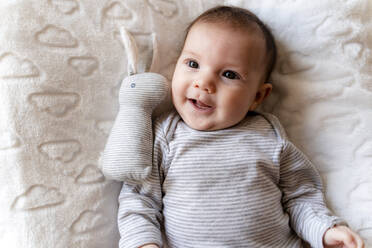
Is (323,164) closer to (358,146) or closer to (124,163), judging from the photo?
(358,146)

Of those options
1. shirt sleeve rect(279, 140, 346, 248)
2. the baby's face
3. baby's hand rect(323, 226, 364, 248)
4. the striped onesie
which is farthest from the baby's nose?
baby's hand rect(323, 226, 364, 248)

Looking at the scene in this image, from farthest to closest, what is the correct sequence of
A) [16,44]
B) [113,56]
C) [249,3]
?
[249,3], [113,56], [16,44]

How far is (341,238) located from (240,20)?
581mm

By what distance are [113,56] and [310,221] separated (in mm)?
645

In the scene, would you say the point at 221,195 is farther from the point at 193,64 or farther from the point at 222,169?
the point at 193,64

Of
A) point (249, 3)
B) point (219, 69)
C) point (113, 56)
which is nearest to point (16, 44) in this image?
point (113, 56)

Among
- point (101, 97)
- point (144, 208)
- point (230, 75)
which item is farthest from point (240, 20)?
point (144, 208)

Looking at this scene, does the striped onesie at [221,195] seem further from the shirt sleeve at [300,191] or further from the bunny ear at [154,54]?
the bunny ear at [154,54]

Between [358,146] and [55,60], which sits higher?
[55,60]

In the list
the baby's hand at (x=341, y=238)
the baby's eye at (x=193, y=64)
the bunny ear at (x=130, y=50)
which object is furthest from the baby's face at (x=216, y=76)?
the baby's hand at (x=341, y=238)

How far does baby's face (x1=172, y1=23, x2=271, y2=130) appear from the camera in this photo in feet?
2.81

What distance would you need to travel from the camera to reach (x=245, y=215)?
0.84 m

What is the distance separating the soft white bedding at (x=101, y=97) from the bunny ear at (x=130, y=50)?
23 mm

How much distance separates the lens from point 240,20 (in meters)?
0.90
